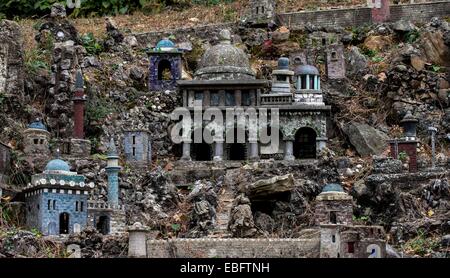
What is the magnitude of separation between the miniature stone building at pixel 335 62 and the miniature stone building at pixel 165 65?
23.8ft

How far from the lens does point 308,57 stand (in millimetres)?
75062

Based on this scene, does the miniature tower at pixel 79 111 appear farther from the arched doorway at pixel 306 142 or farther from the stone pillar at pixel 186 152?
the arched doorway at pixel 306 142

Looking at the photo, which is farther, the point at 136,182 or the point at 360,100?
the point at 360,100

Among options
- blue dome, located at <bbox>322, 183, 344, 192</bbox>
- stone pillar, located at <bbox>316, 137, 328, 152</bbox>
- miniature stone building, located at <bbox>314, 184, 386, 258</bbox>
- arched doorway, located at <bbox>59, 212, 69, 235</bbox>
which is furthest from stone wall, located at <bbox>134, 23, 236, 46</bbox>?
miniature stone building, located at <bbox>314, 184, 386, 258</bbox>

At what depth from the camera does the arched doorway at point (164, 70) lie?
7188 cm

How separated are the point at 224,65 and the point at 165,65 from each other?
4.56 m

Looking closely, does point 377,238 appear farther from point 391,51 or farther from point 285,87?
point 391,51

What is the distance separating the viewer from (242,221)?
190 feet

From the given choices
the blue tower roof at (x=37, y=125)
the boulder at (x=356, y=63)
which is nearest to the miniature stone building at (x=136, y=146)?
the blue tower roof at (x=37, y=125)

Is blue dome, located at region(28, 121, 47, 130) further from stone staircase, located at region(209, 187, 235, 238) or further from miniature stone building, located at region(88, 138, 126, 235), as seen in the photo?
stone staircase, located at region(209, 187, 235, 238)

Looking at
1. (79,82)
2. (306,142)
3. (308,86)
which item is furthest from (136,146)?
(308,86)

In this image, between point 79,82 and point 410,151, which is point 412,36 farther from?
point 79,82
